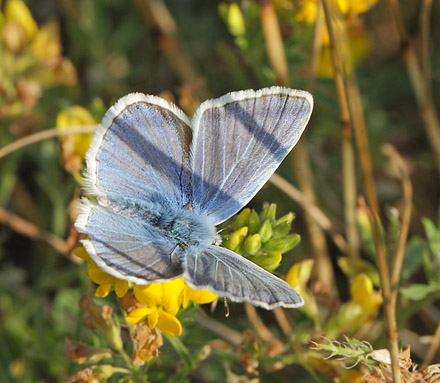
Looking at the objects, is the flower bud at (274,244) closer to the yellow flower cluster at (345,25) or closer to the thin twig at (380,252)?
the thin twig at (380,252)

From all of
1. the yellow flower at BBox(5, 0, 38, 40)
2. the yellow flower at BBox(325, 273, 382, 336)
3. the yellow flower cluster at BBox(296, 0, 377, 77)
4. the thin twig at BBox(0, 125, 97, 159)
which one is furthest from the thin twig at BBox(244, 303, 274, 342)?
the yellow flower at BBox(5, 0, 38, 40)

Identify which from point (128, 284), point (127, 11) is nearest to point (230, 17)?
point (128, 284)

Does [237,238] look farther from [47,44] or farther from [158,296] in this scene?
[47,44]

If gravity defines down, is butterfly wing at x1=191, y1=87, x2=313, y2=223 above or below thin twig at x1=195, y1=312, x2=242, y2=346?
above

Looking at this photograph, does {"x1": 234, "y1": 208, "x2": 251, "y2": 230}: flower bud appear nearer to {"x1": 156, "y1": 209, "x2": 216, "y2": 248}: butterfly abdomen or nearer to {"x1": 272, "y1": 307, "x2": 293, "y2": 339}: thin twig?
{"x1": 156, "y1": 209, "x2": 216, "y2": 248}: butterfly abdomen

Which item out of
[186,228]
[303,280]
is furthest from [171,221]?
[303,280]

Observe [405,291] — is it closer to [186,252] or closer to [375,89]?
[186,252]

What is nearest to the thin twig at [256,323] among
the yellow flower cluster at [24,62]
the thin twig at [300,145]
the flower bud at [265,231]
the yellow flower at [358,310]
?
the yellow flower at [358,310]
